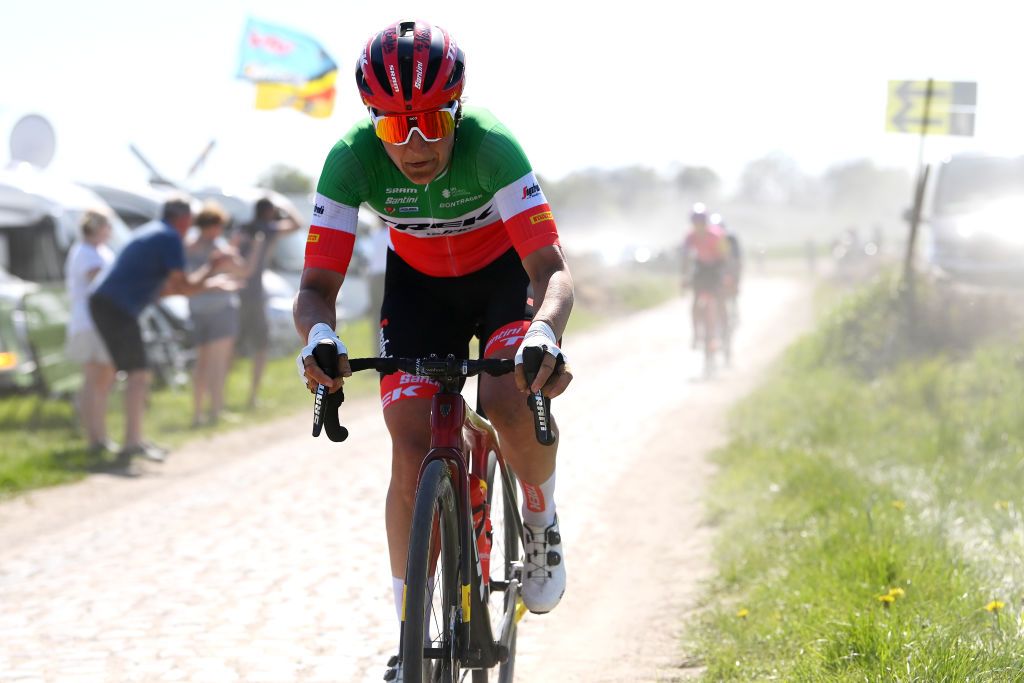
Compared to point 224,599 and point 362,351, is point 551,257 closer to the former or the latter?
point 224,599

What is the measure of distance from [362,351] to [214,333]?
5594 millimetres

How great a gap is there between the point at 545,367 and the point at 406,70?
1.02 m

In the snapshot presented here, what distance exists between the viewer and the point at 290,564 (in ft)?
20.7

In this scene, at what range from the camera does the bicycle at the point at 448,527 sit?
3.26m

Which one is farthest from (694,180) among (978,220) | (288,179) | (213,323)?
(213,323)

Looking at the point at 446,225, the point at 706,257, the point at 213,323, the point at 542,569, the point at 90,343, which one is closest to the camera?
the point at 446,225

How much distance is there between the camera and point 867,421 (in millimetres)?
9234

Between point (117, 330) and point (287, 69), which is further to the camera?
point (287, 69)

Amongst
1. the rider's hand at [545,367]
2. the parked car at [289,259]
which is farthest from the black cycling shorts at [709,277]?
the rider's hand at [545,367]

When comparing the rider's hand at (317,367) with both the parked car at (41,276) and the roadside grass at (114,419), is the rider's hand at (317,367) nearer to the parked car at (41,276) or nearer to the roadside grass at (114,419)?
the roadside grass at (114,419)

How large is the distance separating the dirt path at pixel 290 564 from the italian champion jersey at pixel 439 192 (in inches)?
70.6

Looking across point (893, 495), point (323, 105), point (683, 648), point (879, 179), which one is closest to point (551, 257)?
point (683, 648)

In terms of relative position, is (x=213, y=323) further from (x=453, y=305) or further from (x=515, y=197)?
(x=515, y=197)

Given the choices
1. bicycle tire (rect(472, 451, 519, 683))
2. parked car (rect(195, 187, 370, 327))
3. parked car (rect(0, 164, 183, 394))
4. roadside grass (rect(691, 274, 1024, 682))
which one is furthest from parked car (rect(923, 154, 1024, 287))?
bicycle tire (rect(472, 451, 519, 683))
